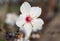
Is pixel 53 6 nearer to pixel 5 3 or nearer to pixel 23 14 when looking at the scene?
pixel 5 3

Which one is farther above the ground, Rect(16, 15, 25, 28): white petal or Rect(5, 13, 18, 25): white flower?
Rect(16, 15, 25, 28): white petal

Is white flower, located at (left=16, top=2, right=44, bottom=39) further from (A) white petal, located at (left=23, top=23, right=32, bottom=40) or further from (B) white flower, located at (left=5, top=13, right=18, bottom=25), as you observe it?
(B) white flower, located at (left=5, top=13, right=18, bottom=25)

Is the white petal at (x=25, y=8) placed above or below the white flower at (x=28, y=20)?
above

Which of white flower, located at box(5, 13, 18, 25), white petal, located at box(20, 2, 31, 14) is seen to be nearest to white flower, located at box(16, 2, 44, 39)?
white petal, located at box(20, 2, 31, 14)

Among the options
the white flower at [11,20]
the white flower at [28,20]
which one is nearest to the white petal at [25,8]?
the white flower at [28,20]

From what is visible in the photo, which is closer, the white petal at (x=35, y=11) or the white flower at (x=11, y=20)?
the white petal at (x=35, y=11)

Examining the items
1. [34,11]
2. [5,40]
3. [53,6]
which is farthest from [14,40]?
[53,6]

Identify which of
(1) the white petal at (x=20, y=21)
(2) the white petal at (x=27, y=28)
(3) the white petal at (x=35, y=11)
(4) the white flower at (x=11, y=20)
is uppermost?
(3) the white petal at (x=35, y=11)

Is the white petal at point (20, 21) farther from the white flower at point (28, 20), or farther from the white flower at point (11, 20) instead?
the white flower at point (11, 20)
